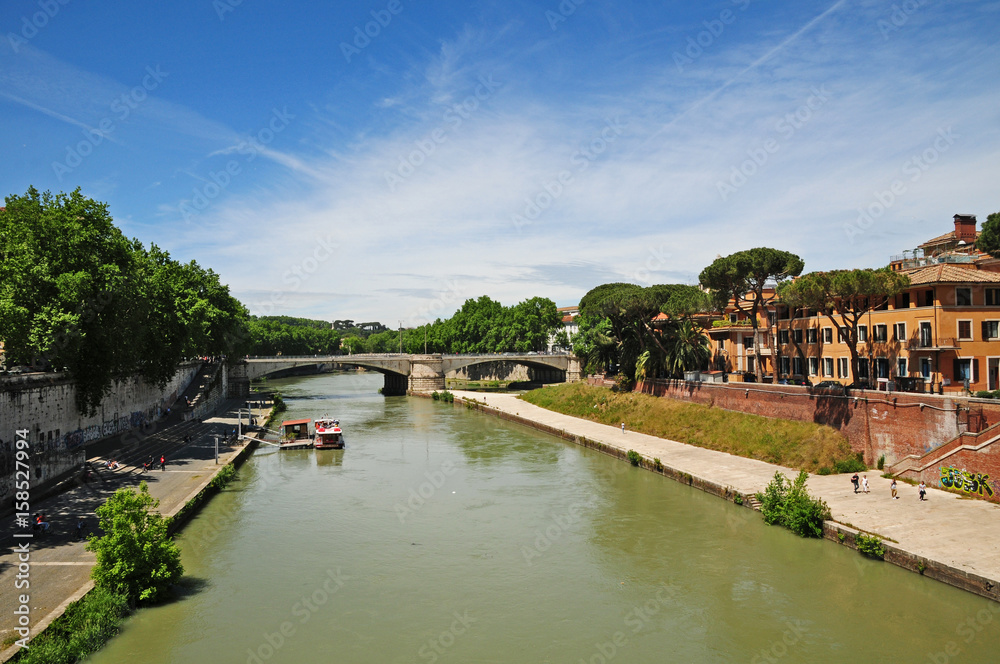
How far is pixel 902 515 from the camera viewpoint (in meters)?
26.0

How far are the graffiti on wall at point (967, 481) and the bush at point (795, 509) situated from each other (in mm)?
5740

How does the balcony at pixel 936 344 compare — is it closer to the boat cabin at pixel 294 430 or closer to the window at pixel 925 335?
the window at pixel 925 335

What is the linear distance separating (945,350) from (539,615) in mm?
28052

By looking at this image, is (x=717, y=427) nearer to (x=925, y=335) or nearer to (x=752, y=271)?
(x=752, y=271)

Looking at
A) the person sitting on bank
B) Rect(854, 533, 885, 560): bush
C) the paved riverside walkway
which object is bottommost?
Rect(854, 533, 885, 560): bush

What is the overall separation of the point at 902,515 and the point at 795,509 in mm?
3868

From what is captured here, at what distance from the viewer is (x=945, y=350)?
3534 cm

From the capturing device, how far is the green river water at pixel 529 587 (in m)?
18.1

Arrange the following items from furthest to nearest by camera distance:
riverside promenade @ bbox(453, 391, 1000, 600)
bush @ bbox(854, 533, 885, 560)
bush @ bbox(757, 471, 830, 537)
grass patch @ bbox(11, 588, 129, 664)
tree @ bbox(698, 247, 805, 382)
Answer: tree @ bbox(698, 247, 805, 382), bush @ bbox(757, 471, 830, 537), bush @ bbox(854, 533, 885, 560), riverside promenade @ bbox(453, 391, 1000, 600), grass patch @ bbox(11, 588, 129, 664)

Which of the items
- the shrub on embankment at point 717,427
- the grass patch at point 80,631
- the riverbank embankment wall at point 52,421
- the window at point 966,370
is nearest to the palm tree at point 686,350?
the shrub on embankment at point 717,427

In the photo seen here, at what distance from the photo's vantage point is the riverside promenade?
69.1 feet

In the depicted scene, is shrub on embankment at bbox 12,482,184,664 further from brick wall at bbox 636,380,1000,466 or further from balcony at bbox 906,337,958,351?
balcony at bbox 906,337,958,351

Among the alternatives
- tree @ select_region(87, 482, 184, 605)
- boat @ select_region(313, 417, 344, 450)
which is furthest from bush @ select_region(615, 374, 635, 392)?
tree @ select_region(87, 482, 184, 605)

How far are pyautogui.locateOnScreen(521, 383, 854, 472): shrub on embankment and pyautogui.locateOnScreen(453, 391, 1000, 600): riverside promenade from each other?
3.28 feet
